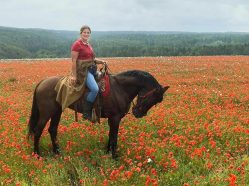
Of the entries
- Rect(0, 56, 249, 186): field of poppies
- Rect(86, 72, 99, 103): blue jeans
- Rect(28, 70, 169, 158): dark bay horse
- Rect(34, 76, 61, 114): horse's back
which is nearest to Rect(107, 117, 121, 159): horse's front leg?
Rect(28, 70, 169, 158): dark bay horse

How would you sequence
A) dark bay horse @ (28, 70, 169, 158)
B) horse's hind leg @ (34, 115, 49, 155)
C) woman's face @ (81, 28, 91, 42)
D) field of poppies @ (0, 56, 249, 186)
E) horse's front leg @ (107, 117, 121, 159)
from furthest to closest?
horse's hind leg @ (34, 115, 49, 155)
dark bay horse @ (28, 70, 169, 158)
horse's front leg @ (107, 117, 121, 159)
woman's face @ (81, 28, 91, 42)
field of poppies @ (0, 56, 249, 186)

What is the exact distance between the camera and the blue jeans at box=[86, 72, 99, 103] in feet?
30.7

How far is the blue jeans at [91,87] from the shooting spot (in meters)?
9.34

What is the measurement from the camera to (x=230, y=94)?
703 inches

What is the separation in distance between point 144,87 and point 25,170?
3794 millimetres

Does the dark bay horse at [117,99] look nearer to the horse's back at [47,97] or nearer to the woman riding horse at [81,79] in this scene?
the horse's back at [47,97]

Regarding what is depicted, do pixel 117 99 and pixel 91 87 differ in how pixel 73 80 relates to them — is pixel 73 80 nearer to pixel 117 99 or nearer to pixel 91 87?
pixel 91 87

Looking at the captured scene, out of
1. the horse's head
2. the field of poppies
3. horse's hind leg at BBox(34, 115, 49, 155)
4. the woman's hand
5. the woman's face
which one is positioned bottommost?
the field of poppies

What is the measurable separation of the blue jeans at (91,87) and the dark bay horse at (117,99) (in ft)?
1.10

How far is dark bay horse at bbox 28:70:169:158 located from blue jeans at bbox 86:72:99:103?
1.10 ft

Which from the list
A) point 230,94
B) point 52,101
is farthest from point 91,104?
point 230,94

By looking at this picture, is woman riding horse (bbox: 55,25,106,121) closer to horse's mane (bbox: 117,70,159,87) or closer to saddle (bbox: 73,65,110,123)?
saddle (bbox: 73,65,110,123)

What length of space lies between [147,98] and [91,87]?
1.55 metres

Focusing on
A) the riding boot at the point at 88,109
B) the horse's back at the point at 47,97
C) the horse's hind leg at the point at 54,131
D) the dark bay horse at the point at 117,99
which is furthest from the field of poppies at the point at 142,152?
the horse's back at the point at 47,97
